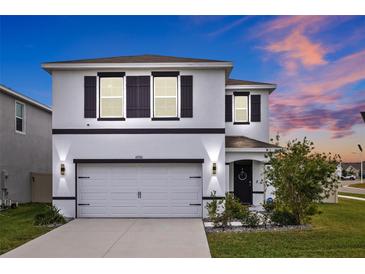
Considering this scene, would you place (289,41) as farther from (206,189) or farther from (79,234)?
(79,234)

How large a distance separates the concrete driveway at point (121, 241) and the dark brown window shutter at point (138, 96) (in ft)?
12.7

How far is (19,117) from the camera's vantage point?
64.7 ft

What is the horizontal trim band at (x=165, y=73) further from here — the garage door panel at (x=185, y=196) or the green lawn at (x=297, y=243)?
the green lawn at (x=297, y=243)

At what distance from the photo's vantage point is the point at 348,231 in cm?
1153

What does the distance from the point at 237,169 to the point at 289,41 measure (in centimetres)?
573

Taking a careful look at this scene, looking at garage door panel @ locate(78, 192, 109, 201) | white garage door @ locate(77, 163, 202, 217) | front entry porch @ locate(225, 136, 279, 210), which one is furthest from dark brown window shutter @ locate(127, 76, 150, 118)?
front entry porch @ locate(225, 136, 279, 210)

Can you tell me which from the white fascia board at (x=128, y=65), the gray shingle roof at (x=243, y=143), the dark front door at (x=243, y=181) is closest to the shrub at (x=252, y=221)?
the gray shingle roof at (x=243, y=143)

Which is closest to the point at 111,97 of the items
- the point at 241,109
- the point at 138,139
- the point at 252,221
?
the point at 138,139

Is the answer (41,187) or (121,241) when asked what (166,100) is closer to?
(121,241)

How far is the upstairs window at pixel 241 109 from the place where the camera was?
699 inches

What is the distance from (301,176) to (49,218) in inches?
327

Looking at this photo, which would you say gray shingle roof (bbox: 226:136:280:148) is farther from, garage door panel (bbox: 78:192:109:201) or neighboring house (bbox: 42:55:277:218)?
garage door panel (bbox: 78:192:109:201)
